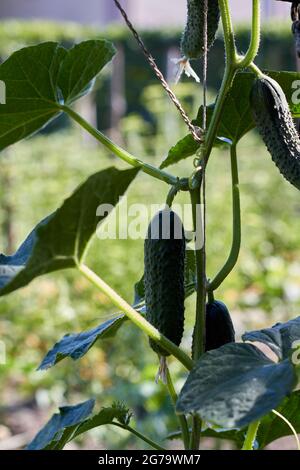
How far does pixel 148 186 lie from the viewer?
5.20m

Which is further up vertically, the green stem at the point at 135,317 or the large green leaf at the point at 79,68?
the large green leaf at the point at 79,68

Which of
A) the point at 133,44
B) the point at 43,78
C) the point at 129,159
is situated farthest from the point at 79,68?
the point at 133,44

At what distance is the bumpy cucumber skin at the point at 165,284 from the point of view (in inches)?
35.6

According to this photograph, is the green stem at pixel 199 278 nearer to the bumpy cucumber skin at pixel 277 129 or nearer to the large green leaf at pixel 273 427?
the bumpy cucumber skin at pixel 277 129

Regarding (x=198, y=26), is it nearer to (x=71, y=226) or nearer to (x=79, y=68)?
(x=79, y=68)

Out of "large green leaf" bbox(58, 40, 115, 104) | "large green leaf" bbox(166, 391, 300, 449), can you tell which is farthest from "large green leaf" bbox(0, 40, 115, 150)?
"large green leaf" bbox(166, 391, 300, 449)

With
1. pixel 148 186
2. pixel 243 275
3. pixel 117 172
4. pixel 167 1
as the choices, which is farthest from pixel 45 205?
pixel 167 1

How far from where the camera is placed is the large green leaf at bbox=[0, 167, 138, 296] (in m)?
0.78

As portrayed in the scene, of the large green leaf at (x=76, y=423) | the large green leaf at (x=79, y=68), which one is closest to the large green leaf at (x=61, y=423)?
the large green leaf at (x=76, y=423)

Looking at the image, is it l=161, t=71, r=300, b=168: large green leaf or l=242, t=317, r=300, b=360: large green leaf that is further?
l=161, t=71, r=300, b=168: large green leaf

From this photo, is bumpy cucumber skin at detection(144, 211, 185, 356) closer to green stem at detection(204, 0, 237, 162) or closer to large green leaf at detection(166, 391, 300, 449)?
green stem at detection(204, 0, 237, 162)

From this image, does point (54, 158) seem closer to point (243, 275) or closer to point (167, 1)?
point (243, 275)

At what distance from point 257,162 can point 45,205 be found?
7.49 feet

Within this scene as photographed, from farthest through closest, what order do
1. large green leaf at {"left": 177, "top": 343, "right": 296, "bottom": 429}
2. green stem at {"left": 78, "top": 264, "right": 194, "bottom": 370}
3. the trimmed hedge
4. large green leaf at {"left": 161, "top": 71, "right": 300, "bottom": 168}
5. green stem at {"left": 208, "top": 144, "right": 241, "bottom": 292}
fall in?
1. the trimmed hedge
2. large green leaf at {"left": 161, "top": 71, "right": 300, "bottom": 168}
3. green stem at {"left": 208, "top": 144, "right": 241, "bottom": 292}
4. green stem at {"left": 78, "top": 264, "right": 194, "bottom": 370}
5. large green leaf at {"left": 177, "top": 343, "right": 296, "bottom": 429}
